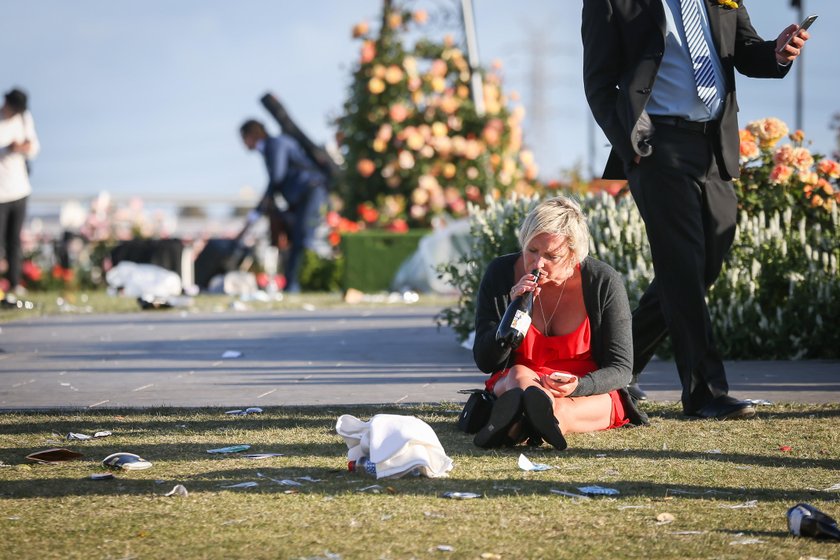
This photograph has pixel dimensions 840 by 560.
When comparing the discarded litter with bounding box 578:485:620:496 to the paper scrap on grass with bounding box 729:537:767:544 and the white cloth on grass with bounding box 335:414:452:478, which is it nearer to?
the white cloth on grass with bounding box 335:414:452:478

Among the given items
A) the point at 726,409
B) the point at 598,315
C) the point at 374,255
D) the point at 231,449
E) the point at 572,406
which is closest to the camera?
the point at 231,449

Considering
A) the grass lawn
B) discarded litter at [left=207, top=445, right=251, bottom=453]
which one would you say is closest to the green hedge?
the grass lawn

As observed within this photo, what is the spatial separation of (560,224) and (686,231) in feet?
2.54

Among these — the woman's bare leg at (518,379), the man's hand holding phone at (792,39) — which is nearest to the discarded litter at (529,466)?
the woman's bare leg at (518,379)

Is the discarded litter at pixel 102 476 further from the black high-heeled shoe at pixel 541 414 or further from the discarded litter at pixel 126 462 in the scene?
the black high-heeled shoe at pixel 541 414

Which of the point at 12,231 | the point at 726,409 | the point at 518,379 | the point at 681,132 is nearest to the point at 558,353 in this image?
the point at 518,379

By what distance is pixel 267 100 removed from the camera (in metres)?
20.0

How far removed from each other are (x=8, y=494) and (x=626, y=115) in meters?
2.84

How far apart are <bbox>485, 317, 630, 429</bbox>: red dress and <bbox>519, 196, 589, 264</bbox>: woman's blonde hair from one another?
1.07 feet

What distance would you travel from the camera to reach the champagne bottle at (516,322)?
483 centimetres

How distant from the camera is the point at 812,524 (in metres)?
3.32

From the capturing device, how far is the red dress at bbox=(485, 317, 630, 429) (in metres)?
5.11

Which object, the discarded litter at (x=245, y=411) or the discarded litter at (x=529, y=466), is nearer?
the discarded litter at (x=529, y=466)

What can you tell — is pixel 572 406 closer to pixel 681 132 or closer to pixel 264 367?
pixel 681 132
